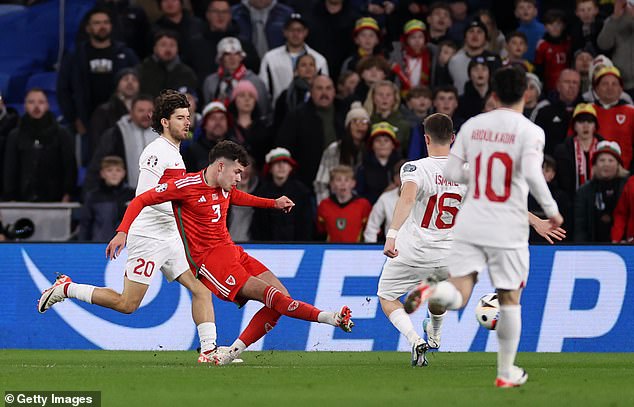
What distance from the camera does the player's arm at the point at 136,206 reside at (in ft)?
33.8

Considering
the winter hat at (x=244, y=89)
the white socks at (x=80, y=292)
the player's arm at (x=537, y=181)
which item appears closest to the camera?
the player's arm at (x=537, y=181)

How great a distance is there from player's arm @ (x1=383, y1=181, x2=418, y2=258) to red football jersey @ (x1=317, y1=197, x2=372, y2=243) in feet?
14.9

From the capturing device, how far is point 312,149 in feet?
54.7

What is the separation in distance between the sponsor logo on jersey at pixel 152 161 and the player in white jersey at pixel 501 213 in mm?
3493

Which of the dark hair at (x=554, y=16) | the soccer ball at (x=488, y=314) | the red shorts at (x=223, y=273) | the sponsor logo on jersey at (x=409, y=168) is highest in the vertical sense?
the dark hair at (x=554, y=16)

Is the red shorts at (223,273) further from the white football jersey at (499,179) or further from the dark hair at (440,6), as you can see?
the dark hair at (440,6)

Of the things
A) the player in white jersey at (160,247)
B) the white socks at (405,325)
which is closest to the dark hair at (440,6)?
the player in white jersey at (160,247)

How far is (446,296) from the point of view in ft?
28.1

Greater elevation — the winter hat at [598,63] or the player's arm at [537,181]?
the winter hat at [598,63]

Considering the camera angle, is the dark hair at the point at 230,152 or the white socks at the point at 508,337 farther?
the dark hair at the point at 230,152

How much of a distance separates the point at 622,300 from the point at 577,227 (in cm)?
159

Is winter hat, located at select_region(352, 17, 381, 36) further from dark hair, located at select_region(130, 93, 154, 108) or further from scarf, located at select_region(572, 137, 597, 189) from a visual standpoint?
scarf, located at select_region(572, 137, 597, 189)

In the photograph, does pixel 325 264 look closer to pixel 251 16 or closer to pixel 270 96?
pixel 270 96

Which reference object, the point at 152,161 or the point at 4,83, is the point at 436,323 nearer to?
the point at 152,161
